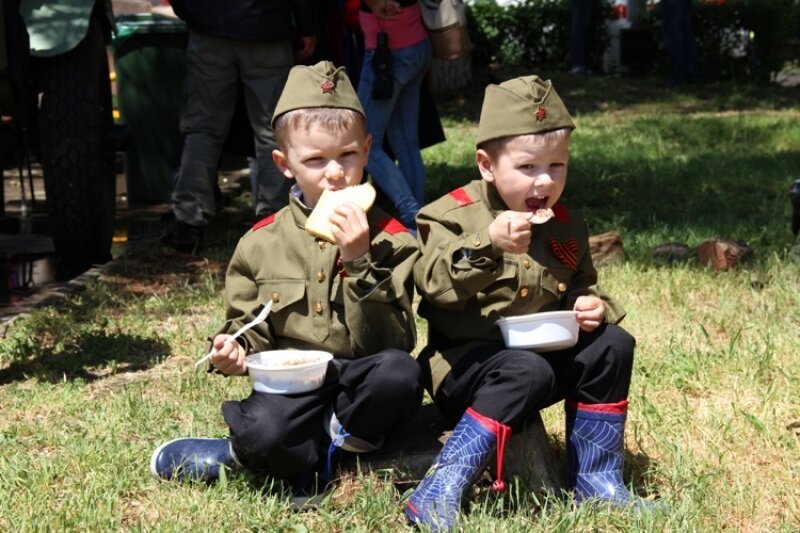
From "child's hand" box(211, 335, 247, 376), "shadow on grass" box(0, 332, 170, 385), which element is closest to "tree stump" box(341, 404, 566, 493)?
"child's hand" box(211, 335, 247, 376)

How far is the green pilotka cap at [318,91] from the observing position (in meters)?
3.23

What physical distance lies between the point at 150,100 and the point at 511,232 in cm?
564

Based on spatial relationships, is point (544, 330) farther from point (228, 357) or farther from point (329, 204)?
point (228, 357)

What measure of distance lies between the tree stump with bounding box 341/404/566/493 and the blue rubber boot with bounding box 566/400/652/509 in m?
0.10

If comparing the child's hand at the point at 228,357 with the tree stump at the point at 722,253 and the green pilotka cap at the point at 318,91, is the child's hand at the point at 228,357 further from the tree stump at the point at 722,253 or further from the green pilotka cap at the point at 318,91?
the tree stump at the point at 722,253

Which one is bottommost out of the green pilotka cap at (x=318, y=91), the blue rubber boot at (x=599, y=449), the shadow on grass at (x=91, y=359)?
the shadow on grass at (x=91, y=359)

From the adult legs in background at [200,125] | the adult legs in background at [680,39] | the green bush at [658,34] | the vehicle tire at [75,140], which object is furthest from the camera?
the green bush at [658,34]

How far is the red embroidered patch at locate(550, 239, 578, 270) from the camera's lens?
3.25 metres

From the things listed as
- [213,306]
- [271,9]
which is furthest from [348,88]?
[271,9]

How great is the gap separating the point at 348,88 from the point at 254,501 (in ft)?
3.59

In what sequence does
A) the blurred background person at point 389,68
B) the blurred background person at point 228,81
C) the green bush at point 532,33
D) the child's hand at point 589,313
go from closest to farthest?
1. the child's hand at point 589,313
2. the blurred background person at point 228,81
3. the blurred background person at point 389,68
4. the green bush at point 532,33

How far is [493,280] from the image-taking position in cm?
306

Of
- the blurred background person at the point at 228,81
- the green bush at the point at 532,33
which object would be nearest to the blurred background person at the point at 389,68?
the blurred background person at the point at 228,81

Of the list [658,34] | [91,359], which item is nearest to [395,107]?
[91,359]
